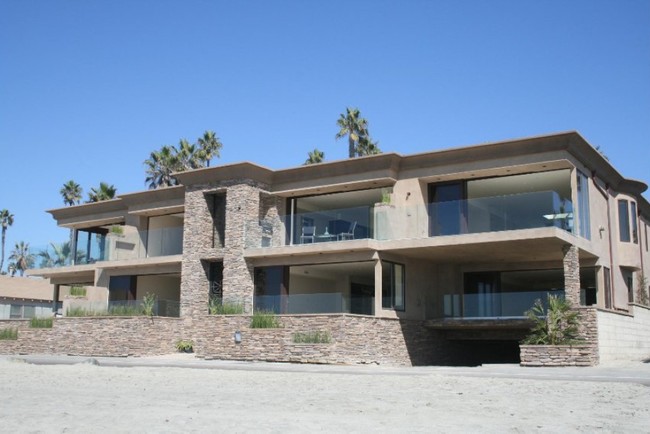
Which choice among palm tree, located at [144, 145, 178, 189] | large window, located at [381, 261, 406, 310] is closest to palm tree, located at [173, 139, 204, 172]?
palm tree, located at [144, 145, 178, 189]

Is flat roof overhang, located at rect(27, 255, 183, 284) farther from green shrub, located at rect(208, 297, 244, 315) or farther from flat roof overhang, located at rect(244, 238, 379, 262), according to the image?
flat roof overhang, located at rect(244, 238, 379, 262)

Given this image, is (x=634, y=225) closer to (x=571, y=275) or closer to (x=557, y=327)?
(x=571, y=275)

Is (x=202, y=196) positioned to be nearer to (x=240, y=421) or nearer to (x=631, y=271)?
(x=631, y=271)

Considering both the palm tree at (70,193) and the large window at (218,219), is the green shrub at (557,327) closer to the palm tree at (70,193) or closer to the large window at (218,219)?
the large window at (218,219)

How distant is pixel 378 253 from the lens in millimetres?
25141

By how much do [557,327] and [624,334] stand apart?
15.7 feet

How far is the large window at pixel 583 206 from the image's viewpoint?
24047 millimetres

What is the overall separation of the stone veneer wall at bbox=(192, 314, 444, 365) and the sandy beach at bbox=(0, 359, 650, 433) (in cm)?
656

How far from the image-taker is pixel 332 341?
76.1ft

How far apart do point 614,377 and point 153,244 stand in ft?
72.0

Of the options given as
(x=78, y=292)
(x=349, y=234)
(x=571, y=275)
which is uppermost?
(x=349, y=234)

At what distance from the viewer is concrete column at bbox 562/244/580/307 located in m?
21.8

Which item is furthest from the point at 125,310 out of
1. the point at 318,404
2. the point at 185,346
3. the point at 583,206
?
the point at 318,404

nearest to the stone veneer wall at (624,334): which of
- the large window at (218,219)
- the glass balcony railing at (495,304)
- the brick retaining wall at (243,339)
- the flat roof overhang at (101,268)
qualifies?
the glass balcony railing at (495,304)
